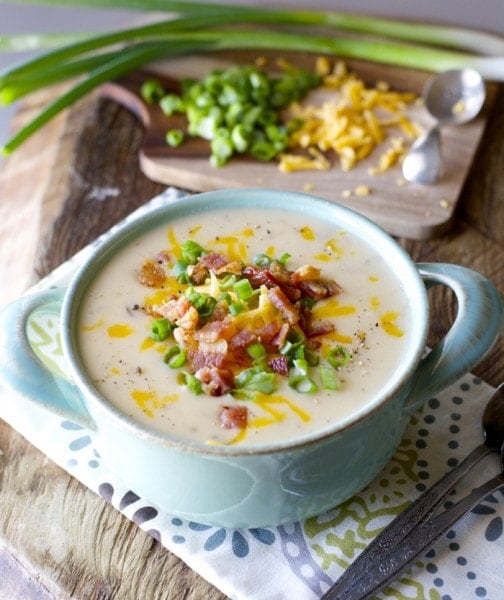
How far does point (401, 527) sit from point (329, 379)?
30cm

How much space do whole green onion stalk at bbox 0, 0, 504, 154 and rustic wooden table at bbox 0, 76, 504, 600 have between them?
0.16 meters

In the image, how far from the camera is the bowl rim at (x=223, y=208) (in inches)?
53.7

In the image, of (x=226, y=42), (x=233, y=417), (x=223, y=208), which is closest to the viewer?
(x=233, y=417)

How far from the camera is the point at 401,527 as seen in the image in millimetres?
1562

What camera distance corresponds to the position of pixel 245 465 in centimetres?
138

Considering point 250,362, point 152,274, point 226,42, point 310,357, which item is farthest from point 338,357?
point 226,42

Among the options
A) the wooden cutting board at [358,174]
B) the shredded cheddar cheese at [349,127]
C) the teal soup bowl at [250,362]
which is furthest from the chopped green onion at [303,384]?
the shredded cheddar cheese at [349,127]

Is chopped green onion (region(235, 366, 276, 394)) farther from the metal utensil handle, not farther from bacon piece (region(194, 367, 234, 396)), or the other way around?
the metal utensil handle

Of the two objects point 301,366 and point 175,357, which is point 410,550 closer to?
point 301,366

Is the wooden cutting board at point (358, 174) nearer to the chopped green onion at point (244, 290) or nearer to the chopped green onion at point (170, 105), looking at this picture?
the chopped green onion at point (170, 105)

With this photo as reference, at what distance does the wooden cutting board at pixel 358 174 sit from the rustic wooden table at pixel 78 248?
61 millimetres

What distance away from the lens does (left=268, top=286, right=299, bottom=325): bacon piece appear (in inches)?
62.1

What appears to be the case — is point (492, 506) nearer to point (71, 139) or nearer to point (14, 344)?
→ point (14, 344)

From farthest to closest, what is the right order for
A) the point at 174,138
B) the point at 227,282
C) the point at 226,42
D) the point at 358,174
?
the point at 226,42 < the point at 174,138 < the point at 358,174 < the point at 227,282
